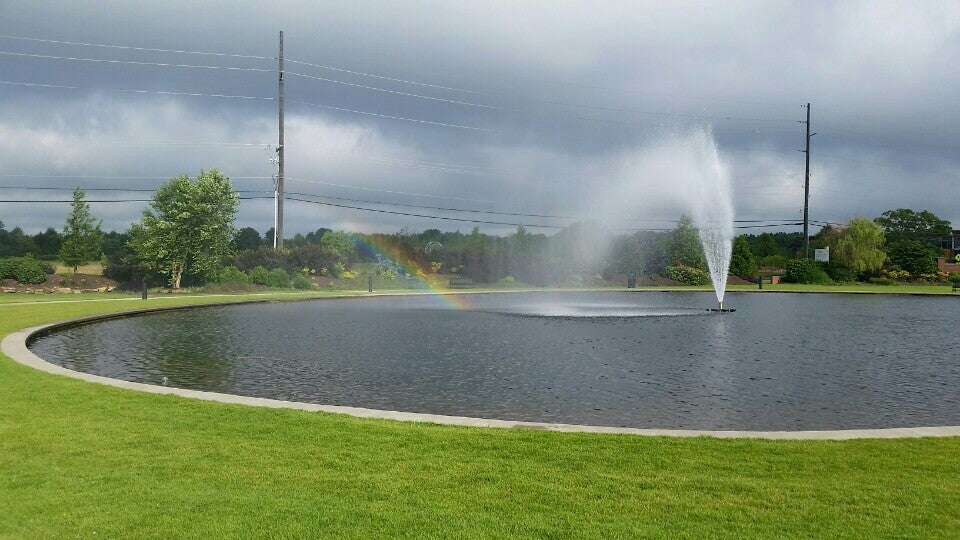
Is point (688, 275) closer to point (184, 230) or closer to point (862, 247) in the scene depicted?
point (862, 247)

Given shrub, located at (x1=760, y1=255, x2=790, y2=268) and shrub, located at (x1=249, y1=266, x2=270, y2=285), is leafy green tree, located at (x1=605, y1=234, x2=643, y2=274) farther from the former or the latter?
shrub, located at (x1=249, y1=266, x2=270, y2=285)

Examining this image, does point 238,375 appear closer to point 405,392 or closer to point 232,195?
point 405,392

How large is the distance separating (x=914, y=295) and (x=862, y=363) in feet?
138

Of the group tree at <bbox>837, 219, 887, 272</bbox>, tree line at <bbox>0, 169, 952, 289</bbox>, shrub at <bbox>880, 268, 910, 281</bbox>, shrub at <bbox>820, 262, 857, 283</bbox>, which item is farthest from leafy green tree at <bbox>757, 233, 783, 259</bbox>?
shrub at <bbox>820, 262, 857, 283</bbox>

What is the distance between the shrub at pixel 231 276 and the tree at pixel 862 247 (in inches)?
2338

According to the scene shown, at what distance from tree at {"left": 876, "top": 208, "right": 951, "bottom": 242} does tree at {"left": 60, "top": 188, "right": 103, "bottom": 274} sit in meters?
128

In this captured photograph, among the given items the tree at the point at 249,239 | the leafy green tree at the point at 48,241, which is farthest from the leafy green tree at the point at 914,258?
the leafy green tree at the point at 48,241

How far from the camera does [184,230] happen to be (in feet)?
161

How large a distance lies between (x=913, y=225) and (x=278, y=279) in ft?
418

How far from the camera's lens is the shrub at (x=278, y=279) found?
169ft

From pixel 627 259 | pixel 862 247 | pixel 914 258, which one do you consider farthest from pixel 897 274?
pixel 627 259

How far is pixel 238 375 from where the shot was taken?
14.3 meters

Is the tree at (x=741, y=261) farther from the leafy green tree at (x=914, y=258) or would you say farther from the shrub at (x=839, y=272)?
the leafy green tree at (x=914, y=258)

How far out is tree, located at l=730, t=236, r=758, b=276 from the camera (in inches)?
2857
